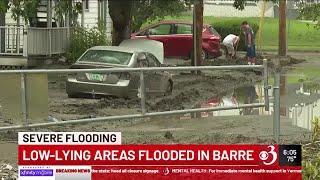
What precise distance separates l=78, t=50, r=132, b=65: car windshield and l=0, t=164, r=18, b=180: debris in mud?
7.62 m

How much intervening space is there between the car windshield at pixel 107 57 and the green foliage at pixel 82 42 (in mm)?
8242

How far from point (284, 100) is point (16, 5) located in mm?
8284

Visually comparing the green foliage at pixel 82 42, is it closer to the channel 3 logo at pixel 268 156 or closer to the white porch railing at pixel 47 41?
the white porch railing at pixel 47 41

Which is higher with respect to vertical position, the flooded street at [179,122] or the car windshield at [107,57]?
the car windshield at [107,57]

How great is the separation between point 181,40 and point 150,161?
82.9 feet

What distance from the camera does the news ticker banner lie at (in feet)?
13.1

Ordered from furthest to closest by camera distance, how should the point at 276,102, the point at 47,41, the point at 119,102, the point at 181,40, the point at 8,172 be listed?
the point at 181,40 < the point at 47,41 < the point at 119,102 < the point at 276,102 < the point at 8,172

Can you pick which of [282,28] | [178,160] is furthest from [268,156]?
[282,28]

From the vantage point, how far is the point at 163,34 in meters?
29.5

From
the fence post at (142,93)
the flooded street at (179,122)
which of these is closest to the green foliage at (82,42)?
the flooded street at (179,122)

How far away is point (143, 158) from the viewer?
4004 millimetres

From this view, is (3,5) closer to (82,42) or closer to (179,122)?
(82,42)

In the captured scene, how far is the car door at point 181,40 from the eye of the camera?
95.1 feet

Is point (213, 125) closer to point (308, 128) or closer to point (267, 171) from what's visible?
point (308, 128)
